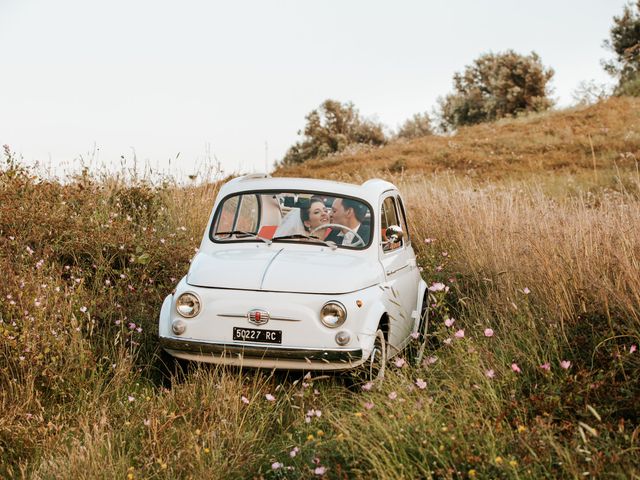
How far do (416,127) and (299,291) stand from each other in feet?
210

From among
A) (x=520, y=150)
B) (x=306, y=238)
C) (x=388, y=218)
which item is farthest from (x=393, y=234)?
(x=520, y=150)

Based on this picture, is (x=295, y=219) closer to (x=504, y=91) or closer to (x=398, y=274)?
(x=398, y=274)

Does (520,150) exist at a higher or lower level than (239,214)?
higher

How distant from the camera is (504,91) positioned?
160 feet

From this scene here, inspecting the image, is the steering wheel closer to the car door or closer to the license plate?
the car door

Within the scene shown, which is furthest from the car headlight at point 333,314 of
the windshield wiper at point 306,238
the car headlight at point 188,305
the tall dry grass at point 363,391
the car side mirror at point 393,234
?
the car side mirror at point 393,234

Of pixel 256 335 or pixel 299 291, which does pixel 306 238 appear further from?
pixel 256 335

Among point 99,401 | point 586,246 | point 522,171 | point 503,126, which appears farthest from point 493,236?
point 503,126

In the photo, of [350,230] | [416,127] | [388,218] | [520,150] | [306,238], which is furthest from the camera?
[416,127]

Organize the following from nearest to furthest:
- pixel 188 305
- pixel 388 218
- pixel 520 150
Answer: pixel 188 305, pixel 388 218, pixel 520 150

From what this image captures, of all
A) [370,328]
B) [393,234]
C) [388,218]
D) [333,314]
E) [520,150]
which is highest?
[520,150]

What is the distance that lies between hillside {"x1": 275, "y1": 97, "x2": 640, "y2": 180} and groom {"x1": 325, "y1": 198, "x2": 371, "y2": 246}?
1419 centimetres

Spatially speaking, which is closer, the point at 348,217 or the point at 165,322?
the point at 165,322

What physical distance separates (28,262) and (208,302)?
3.36 meters
